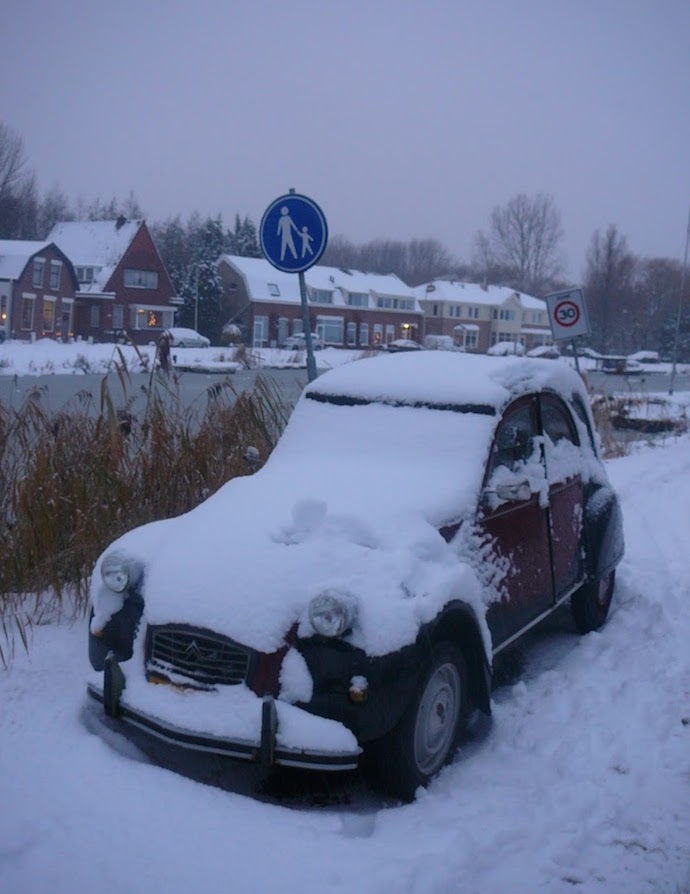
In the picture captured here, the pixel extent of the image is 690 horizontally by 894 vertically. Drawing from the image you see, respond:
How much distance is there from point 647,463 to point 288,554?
1083cm

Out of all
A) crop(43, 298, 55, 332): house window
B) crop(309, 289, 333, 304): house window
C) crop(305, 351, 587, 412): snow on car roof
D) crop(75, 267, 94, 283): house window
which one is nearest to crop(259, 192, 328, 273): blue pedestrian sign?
crop(305, 351, 587, 412): snow on car roof

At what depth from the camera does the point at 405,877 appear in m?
3.31

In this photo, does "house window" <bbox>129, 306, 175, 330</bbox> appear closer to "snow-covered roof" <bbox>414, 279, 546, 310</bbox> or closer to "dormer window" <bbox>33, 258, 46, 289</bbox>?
"dormer window" <bbox>33, 258, 46, 289</bbox>

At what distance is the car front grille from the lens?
3910 mm

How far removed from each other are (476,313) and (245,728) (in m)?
81.2

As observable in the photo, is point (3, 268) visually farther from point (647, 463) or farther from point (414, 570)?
point (414, 570)

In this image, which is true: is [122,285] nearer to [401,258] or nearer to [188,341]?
[188,341]

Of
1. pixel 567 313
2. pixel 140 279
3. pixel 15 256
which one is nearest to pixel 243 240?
pixel 140 279

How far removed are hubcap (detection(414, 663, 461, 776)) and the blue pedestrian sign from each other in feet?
14.5

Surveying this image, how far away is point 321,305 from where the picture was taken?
232 feet

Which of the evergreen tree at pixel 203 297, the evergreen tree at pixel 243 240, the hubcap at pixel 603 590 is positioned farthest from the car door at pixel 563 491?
the evergreen tree at pixel 243 240

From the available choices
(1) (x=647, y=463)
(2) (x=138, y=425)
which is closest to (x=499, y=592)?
(2) (x=138, y=425)

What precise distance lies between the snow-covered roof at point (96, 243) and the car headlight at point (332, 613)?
206ft

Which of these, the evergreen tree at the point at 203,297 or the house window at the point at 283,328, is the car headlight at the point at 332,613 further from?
the house window at the point at 283,328
